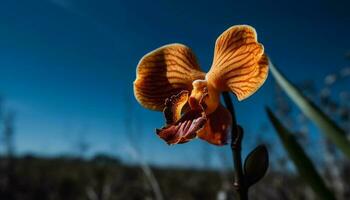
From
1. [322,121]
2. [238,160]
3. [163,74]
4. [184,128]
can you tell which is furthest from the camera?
[163,74]

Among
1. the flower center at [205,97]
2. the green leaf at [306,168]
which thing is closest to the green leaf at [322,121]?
the green leaf at [306,168]

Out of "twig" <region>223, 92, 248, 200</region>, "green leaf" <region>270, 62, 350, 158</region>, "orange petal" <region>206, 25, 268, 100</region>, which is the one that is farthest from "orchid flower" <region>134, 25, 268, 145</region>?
"green leaf" <region>270, 62, 350, 158</region>

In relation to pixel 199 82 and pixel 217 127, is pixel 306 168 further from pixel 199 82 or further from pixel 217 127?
pixel 199 82

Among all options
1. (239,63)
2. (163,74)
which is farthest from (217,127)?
(163,74)

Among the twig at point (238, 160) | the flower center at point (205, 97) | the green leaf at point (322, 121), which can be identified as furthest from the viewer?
the flower center at point (205, 97)

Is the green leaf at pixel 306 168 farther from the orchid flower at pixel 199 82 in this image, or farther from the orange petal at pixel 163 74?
the orange petal at pixel 163 74
